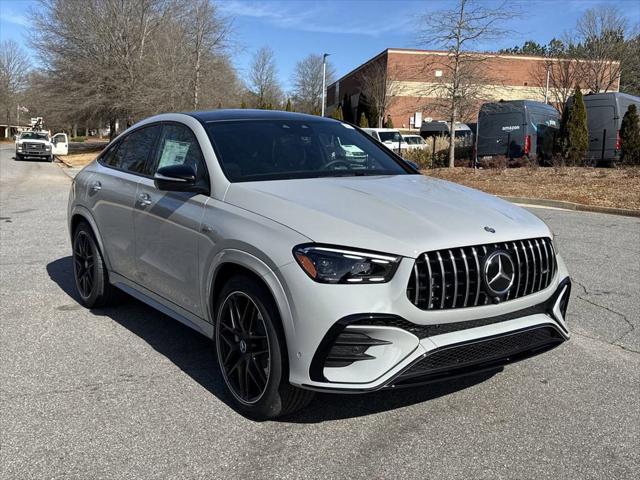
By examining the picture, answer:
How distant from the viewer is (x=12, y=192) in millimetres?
17109

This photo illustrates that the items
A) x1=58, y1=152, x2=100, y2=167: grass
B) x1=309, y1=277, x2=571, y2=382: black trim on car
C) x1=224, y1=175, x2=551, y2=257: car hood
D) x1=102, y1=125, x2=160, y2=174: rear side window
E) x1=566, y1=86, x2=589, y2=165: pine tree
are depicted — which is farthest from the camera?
x1=58, y1=152, x2=100, y2=167: grass

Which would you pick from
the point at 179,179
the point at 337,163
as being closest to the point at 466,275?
the point at 337,163

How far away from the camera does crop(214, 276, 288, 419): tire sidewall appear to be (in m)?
3.03

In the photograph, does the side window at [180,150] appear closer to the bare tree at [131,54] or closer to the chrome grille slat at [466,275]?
the chrome grille slat at [466,275]

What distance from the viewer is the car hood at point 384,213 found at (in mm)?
2924

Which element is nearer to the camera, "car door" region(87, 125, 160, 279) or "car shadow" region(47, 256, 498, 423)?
"car shadow" region(47, 256, 498, 423)

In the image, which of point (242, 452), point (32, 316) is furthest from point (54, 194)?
point (242, 452)

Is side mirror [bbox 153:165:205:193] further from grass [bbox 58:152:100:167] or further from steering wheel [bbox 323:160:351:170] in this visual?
grass [bbox 58:152:100:167]

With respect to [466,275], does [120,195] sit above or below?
above

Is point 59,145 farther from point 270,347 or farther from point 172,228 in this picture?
point 270,347

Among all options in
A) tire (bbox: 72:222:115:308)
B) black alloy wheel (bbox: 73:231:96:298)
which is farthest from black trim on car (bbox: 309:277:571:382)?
black alloy wheel (bbox: 73:231:96:298)

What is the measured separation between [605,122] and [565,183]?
628 cm


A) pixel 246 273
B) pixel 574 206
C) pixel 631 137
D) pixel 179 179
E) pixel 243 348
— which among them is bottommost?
pixel 243 348

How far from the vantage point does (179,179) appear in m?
3.69
